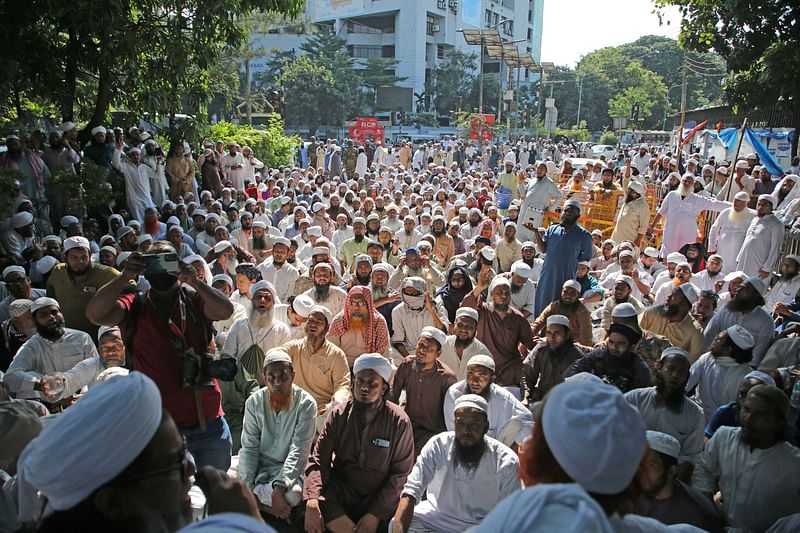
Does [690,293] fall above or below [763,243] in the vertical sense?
below

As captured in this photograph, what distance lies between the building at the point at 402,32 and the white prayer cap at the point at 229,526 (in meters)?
50.3

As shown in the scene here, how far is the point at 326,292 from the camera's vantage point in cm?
586

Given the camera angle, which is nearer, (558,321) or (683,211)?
(558,321)

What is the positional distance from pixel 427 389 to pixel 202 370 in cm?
185

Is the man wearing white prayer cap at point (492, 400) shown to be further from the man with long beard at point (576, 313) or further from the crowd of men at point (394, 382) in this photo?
the man with long beard at point (576, 313)

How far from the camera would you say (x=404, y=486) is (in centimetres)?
336

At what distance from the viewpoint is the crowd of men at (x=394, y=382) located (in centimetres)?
146

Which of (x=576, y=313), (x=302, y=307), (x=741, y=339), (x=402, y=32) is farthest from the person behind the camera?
(x=402, y=32)

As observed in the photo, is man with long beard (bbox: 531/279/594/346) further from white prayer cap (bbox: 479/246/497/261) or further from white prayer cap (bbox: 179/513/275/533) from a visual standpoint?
white prayer cap (bbox: 179/513/275/533)

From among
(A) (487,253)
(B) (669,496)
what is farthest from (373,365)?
(A) (487,253)

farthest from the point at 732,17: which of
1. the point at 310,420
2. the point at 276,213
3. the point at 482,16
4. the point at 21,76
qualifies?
the point at 482,16

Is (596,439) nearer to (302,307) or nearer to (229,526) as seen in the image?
(229,526)

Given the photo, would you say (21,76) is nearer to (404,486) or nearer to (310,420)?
(310,420)

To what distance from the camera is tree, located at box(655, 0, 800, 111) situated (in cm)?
839
